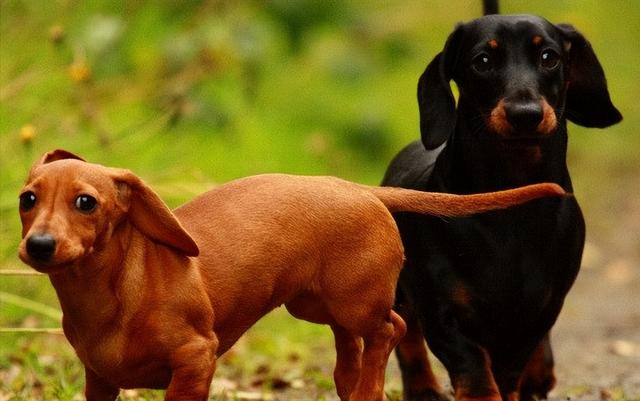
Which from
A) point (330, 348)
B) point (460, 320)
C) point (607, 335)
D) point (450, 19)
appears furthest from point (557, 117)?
point (450, 19)

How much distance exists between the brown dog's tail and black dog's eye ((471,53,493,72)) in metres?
0.42

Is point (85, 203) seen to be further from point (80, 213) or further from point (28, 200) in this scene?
point (28, 200)

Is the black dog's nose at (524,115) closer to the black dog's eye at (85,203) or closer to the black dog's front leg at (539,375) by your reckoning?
the black dog's front leg at (539,375)

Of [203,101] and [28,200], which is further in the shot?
[203,101]

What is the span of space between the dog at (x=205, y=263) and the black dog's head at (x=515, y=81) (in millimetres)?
261

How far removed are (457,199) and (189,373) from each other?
0.88 m

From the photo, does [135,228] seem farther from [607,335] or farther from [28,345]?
[607,335]

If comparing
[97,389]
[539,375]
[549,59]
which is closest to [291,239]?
[97,389]

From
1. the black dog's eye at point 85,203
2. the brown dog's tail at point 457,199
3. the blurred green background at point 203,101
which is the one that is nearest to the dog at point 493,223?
the brown dog's tail at point 457,199

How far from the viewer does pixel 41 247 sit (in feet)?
9.55

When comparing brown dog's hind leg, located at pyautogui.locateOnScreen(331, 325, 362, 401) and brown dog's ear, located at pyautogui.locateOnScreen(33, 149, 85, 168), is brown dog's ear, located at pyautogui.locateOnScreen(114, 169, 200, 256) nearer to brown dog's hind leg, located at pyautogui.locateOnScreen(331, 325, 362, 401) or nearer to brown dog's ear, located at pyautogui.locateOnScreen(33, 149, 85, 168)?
brown dog's ear, located at pyautogui.locateOnScreen(33, 149, 85, 168)

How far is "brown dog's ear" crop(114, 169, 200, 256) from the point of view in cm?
317

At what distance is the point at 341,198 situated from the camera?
350 centimetres

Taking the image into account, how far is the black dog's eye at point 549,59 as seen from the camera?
379 centimetres
